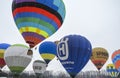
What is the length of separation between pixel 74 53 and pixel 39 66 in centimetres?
1346

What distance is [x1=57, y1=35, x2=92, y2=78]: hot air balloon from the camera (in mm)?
23938

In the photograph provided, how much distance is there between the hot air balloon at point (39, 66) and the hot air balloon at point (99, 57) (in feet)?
16.7

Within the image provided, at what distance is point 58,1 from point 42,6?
4.98 feet

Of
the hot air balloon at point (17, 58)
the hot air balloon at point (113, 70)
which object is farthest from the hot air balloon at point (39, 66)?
the hot air balloon at point (113, 70)

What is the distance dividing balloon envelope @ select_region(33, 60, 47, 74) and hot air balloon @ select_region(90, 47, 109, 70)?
5.10 meters

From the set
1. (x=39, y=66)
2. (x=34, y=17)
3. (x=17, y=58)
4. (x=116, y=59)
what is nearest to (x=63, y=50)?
(x=34, y=17)

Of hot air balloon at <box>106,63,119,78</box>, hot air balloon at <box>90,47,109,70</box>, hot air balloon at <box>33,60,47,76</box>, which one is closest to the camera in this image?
hot air balloon at <box>33,60,47,76</box>

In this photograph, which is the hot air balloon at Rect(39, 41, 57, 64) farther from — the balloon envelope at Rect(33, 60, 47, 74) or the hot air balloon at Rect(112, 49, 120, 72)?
the hot air balloon at Rect(112, 49, 120, 72)

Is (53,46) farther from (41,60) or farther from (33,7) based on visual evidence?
(33,7)

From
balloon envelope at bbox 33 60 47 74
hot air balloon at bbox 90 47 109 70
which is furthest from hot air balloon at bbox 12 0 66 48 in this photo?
hot air balloon at bbox 90 47 109 70

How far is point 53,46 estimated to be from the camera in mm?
37188

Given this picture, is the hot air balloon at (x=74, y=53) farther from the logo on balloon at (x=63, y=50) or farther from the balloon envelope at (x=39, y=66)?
the balloon envelope at (x=39, y=66)

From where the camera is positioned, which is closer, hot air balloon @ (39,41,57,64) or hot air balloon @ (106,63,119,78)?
hot air balloon @ (39,41,57,64)

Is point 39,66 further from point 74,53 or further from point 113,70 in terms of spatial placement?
point 74,53
